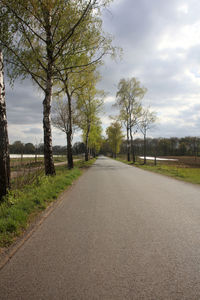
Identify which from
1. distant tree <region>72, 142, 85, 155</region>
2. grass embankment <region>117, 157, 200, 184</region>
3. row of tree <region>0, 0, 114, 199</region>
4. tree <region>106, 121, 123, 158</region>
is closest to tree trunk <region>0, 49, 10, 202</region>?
row of tree <region>0, 0, 114, 199</region>

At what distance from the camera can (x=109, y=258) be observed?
263 centimetres

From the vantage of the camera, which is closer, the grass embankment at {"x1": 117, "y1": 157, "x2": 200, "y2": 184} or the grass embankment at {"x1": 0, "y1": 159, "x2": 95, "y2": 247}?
the grass embankment at {"x1": 0, "y1": 159, "x2": 95, "y2": 247}

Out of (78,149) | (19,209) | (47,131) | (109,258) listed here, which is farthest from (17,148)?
(78,149)

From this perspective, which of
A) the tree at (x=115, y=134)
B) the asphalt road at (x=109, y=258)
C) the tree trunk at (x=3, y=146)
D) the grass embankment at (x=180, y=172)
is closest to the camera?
the asphalt road at (x=109, y=258)

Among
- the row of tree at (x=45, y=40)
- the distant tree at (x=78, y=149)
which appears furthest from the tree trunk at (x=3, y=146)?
the distant tree at (x=78, y=149)

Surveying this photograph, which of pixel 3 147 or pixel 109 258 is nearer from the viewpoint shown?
pixel 109 258

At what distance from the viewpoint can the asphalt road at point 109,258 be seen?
6.53 ft

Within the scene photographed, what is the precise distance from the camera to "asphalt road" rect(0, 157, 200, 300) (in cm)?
199

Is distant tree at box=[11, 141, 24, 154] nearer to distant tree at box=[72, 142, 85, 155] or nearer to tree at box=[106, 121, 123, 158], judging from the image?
tree at box=[106, 121, 123, 158]

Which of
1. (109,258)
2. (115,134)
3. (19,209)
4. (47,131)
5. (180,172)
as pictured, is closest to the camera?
(109,258)

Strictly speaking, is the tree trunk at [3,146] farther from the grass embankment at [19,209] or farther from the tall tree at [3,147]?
the grass embankment at [19,209]

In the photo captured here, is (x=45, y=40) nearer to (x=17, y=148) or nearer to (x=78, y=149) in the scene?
(x=17, y=148)

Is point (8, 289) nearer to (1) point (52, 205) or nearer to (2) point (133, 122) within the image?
(1) point (52, 205)

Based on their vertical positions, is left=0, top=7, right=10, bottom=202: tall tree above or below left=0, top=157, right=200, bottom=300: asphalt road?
above
